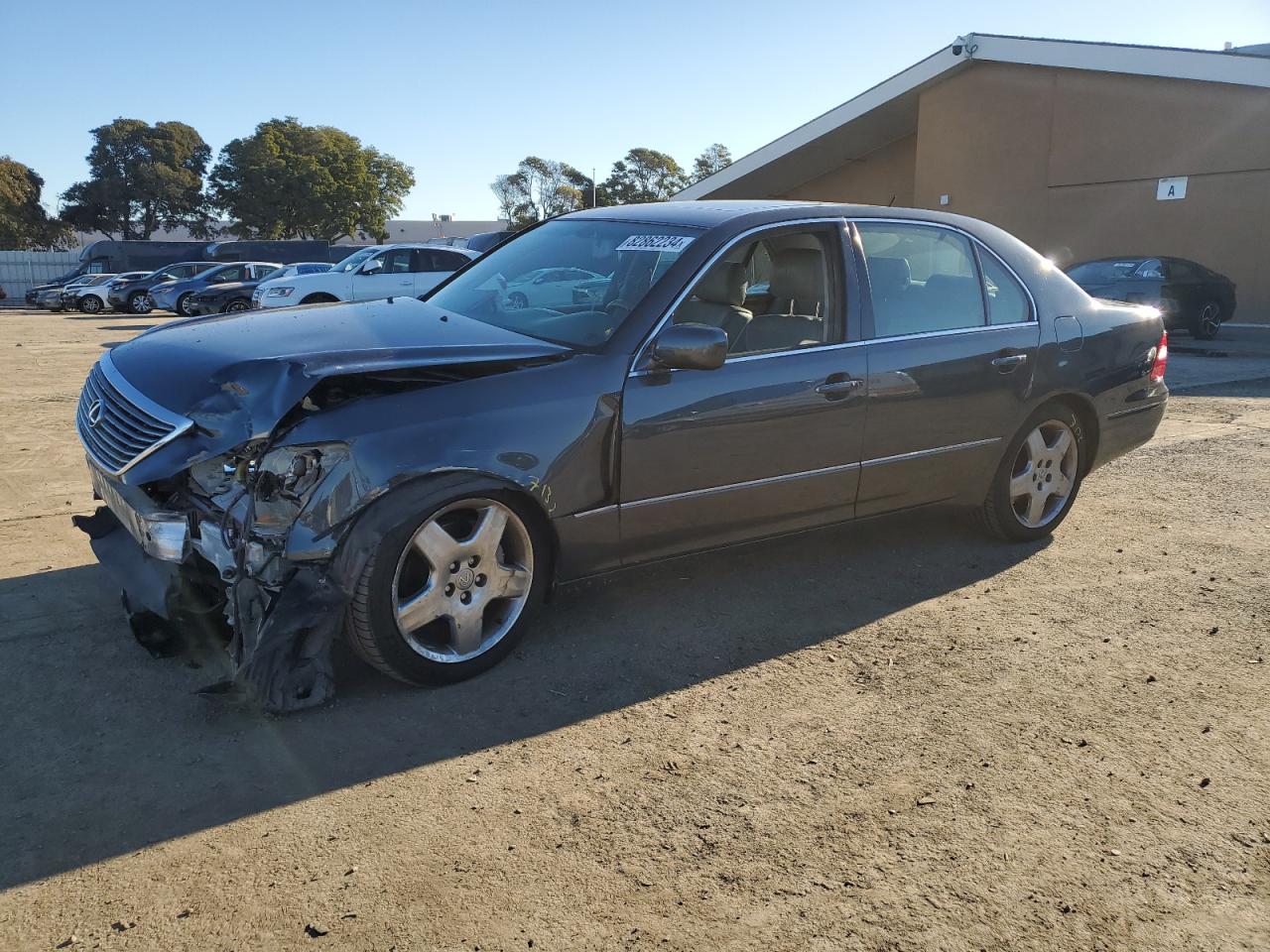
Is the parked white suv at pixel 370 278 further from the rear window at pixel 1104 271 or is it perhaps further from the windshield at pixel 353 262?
the rear window at pixel 1104 271

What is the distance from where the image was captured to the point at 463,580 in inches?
139

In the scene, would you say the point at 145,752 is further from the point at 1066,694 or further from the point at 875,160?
the point at 875,160

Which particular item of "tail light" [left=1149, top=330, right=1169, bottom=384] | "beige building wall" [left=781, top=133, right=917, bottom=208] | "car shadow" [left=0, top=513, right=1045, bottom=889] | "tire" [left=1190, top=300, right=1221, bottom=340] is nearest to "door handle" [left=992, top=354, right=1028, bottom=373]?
"car shadow" [left=0, top=513, right=1045, bottom=889]

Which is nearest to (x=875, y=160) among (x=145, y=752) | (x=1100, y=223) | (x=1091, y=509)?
(x=1100, y=223)

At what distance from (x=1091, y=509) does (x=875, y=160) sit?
25.0m

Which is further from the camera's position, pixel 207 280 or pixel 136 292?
pixel 136 292

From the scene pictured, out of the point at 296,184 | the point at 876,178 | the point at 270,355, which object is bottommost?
the point at 270,355

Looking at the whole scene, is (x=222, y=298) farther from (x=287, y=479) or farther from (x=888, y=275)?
(x=287, y=479)

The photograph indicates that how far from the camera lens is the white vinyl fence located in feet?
149

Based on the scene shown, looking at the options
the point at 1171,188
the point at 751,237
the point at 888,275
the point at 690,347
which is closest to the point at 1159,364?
the point at 888,275

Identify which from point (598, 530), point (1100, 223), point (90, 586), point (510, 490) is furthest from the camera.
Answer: point (1100, 223)

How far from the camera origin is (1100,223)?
22422 mm

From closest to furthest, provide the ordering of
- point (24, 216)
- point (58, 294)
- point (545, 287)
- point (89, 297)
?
point (545, 287) → point (89, 297) → point (58, 294) → point (24, 216)

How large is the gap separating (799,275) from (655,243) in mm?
791
